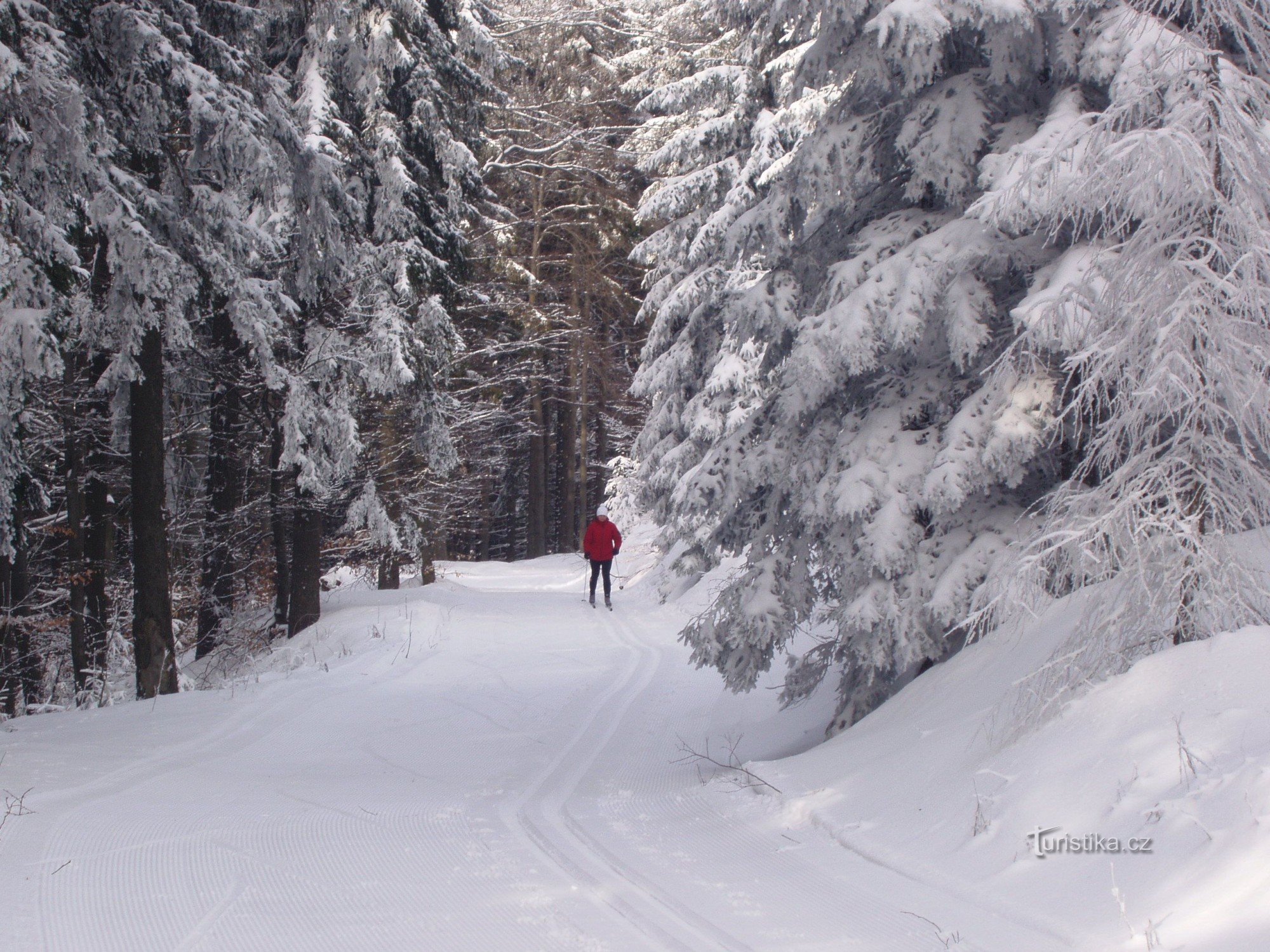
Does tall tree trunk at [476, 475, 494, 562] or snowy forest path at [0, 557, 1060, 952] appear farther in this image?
tall tree trunk at [476, 475, 494, 562]

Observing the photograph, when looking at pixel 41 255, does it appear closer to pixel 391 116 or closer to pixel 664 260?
pixel 391 116

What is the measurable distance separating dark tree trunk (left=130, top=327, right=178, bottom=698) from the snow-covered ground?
2115mm

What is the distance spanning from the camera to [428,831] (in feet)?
20.3

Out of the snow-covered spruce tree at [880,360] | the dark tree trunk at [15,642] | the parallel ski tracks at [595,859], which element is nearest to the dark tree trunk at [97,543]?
the dark tree trunk at [15,642]

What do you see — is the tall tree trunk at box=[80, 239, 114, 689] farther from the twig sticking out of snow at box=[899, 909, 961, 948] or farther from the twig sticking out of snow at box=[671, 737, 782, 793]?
the twig sticking out of snow at box=[899, 909, 961, 948]

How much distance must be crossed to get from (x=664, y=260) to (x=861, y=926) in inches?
655

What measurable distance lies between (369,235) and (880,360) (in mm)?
10135

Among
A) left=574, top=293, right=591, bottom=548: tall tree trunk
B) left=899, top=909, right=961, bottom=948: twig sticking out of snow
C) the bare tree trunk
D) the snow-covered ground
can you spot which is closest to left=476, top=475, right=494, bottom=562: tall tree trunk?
left=574, top=293, right=591, bottom=548: tall tree trunk

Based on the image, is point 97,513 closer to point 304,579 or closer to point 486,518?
point 304,579

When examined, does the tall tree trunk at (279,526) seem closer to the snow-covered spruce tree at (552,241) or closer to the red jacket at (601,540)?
the snow-covered spruce tree at (552,241)

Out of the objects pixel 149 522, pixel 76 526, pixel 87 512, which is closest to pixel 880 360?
pixel 149 522

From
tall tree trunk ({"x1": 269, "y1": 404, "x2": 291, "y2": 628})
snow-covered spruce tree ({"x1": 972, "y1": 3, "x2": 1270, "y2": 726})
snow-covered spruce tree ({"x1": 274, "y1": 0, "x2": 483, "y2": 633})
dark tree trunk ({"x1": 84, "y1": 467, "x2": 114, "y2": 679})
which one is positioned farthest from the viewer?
dark tree trunk ({"x1": 84, "y1": 467, "x2": 114, "y2": 679})

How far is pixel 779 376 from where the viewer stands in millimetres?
8477

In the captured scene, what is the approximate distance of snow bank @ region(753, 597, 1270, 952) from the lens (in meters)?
3.73
